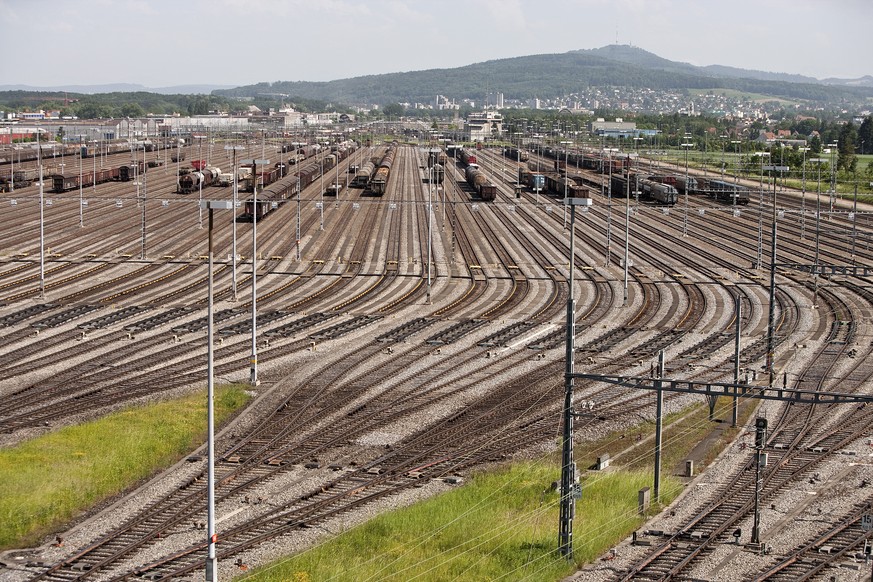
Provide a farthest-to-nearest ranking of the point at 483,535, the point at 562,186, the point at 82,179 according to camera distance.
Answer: the point at 82,179, the point at 562,186, the point at 483,535

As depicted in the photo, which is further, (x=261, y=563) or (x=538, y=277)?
(x=538, y=277)

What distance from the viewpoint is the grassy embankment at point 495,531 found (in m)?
20.4

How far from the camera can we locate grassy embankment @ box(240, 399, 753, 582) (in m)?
20.4

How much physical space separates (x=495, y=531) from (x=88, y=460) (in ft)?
33.6

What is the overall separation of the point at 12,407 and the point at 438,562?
16.5 meters

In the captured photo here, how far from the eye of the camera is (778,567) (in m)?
20.9

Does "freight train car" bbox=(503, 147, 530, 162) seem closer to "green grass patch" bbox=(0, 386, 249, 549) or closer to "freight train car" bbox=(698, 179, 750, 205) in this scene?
"freight train car" bbox=(698, 179, 750, 205)

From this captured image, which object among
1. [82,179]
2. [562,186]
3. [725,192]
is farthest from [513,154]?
[82,179]

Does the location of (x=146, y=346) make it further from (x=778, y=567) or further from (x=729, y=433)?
(x=778, y=567)

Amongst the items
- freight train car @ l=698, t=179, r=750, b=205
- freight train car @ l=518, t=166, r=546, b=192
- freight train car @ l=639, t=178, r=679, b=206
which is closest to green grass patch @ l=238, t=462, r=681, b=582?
freight train car @ l=639, t=178, r=679, b=206

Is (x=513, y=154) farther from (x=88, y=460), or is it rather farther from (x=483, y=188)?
(x=88, y=460)

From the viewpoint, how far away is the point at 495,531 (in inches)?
897

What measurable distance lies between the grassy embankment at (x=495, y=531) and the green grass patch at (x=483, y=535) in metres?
0.02

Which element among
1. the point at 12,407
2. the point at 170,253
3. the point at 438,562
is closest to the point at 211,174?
the point at 170,253
